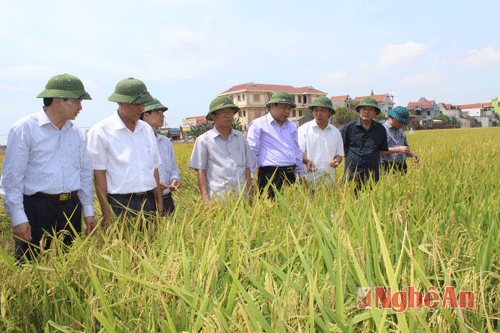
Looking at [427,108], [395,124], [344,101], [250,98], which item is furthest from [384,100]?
[395,124]

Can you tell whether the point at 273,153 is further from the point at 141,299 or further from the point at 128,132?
the point at 141,299

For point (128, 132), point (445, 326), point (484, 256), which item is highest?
point (128, 132)

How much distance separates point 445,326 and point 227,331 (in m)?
0.55

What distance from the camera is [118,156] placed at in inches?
89.4

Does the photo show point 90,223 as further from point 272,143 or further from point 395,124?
point 395,124

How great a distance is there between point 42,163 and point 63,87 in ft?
1.56

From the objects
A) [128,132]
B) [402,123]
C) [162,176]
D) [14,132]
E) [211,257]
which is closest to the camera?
[211,257]

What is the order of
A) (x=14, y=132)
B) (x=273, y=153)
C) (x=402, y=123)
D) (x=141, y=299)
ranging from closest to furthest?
(x=141, y=299)
(x=14, y=132)
(x=273, y=153)
(x=402, y=123)

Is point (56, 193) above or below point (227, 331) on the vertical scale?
above

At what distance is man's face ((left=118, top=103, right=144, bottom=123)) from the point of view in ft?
7.56

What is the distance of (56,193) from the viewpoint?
2.11m

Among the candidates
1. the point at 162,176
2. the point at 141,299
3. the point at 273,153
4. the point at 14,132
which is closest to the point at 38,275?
the point at 141,299

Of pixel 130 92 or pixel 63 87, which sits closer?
pixel 63 87

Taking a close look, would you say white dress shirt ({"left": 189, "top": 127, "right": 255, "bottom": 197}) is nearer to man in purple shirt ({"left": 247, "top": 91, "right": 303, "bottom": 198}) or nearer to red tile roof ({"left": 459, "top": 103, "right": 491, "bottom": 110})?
man in purple shirt ({"left": 247, "top": 91, "right": 303, "bottom": 198})
